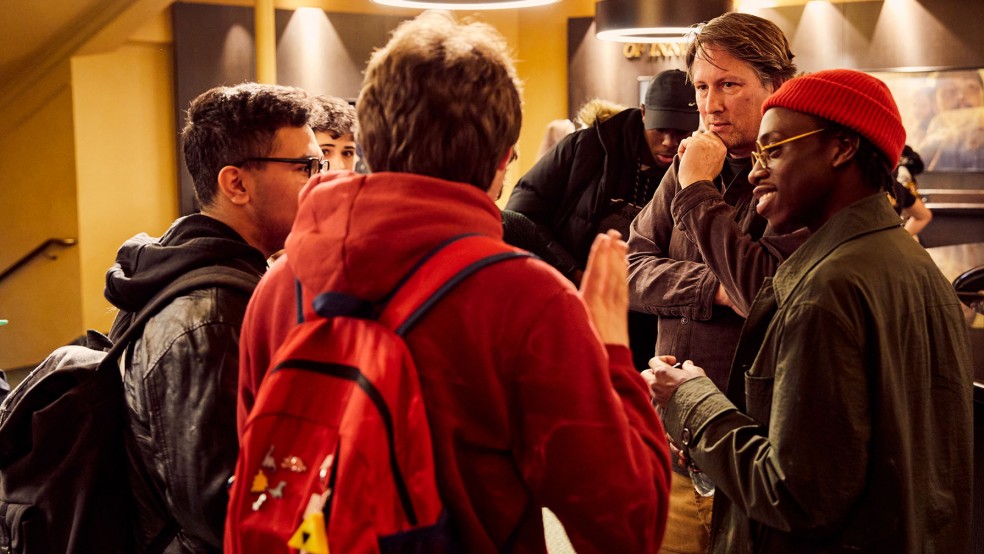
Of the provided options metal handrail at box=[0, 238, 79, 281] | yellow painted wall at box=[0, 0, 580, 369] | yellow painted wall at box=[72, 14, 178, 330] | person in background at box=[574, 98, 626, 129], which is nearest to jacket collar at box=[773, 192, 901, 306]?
person in background at box=[574, 98, 626, 129]

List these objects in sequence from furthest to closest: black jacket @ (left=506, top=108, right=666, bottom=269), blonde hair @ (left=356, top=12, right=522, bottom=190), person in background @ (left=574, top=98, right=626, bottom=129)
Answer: person in background @ (left=574, top=98, right=626, bottom=129)
black jacket @ (left=506, top=108, right=666, bottom=269)
blonde hair @ (left=356, top=12, right=522, bottom=190)

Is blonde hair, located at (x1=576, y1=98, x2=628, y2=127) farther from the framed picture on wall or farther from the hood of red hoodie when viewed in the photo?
the framed picture on wall

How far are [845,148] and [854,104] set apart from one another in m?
0.08

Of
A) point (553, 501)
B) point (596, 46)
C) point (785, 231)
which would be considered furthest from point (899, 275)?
point (596, 46)

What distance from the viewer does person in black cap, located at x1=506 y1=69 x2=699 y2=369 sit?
347 cm

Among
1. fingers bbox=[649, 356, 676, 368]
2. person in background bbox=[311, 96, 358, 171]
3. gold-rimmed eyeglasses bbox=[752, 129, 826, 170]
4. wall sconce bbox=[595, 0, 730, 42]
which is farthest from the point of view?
wall sconce bbox=[595, 0, 730, 42]

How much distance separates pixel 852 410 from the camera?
5.09 ft

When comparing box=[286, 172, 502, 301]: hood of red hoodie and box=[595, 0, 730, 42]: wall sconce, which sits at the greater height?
box=[595, 0, 730, 42]: wall sconce

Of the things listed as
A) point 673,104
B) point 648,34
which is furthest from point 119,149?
point 673,104

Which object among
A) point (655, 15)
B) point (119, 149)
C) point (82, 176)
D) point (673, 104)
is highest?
point (655, 15)

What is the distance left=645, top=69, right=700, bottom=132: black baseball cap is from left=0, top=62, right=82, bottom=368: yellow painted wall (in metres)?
6.52

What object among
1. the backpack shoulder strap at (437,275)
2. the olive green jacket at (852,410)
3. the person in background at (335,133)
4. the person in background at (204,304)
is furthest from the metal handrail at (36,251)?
the backpack shoulder strap at (437,275)

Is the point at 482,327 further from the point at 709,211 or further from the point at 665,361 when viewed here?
the point at 709,211

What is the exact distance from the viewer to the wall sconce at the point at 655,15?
709 centimetres
